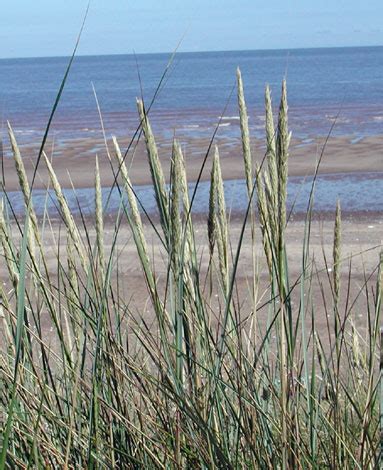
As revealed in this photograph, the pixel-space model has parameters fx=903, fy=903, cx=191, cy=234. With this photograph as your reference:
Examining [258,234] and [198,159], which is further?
[198,159]

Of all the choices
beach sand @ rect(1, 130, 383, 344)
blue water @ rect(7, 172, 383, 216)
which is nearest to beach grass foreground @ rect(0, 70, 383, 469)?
beach sand @ rect(1, 130, 383, 344)

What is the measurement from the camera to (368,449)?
168 centimetres

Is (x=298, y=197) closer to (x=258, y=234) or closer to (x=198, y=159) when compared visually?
(x=258, y=234)

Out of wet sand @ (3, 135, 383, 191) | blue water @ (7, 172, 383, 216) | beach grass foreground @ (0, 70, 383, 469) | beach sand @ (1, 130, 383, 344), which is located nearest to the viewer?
beach grass foreground @ (0, 70, 383, 469)

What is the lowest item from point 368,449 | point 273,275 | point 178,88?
point 178,88

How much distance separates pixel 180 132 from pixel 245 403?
21.5 meters

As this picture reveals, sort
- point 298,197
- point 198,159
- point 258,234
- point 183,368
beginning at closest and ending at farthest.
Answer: point 183,368 → point 258,234 → point 298,197 → point 198,159

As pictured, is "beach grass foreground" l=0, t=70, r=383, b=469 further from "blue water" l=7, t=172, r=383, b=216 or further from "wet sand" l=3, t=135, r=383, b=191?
"wet sand" l=3, t=135, r=383, b=191

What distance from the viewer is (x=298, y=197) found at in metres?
13.4

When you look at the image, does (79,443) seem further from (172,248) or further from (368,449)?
(368,449)

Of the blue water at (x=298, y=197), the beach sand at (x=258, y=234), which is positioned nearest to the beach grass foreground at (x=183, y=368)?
the beach sand at (x=258, y=234)

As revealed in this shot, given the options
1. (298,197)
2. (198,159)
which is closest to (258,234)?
(298,197)

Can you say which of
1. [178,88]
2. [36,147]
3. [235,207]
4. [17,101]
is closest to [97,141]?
[36,147]

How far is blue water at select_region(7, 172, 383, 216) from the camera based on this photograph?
1234 cm
